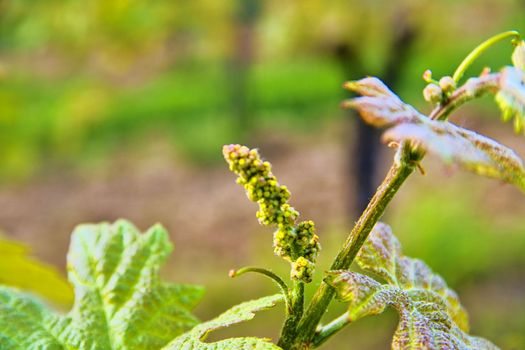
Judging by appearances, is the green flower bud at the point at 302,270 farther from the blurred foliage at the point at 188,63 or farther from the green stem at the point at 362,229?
the blurred foliage at the point at 188,63

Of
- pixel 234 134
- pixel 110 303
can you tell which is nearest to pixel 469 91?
pixel 110 303

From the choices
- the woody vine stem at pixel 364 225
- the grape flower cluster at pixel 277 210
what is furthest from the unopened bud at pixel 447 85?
the grape flower cluster at pixel 277 210

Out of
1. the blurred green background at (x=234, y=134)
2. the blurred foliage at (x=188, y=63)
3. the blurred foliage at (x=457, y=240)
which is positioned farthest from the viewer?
the blurred foliage at (x=457, y=240)

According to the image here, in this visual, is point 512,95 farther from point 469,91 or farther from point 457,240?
point 457,240

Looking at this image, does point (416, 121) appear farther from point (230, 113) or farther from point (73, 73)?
point (73, 73)

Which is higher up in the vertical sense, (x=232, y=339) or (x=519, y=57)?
(x=519, y=57)

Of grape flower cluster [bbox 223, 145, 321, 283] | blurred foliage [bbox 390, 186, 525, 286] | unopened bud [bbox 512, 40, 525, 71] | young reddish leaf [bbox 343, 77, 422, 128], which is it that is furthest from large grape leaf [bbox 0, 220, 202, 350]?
blurred foliage [bbox 390, 186, 525, 286]
